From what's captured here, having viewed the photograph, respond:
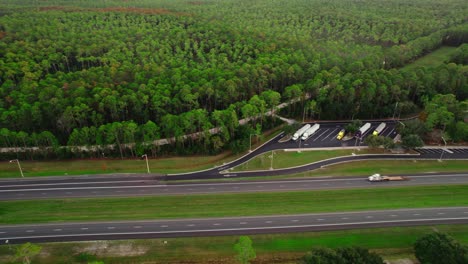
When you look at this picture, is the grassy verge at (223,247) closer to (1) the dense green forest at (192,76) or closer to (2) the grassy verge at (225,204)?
(2) the grassy verge at (225,204)

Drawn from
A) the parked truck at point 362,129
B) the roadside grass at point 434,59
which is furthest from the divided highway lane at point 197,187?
the roadside grass at point 434,59

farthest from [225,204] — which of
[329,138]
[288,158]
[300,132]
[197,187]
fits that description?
[329,138]

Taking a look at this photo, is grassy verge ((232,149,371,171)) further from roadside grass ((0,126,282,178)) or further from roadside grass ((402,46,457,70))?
roadside grass ((402,46,457,70))

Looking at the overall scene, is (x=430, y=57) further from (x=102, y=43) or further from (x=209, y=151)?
(x=102, y=43)

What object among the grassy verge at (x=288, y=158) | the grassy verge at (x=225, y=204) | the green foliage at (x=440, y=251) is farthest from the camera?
the grassy verge at (x=288, y=158)

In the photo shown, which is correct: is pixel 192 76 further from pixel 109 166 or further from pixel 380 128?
pixel 380 128

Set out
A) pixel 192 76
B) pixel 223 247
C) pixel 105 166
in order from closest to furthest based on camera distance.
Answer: pixel 223 247, pixel 105 166, pixel 192 76
